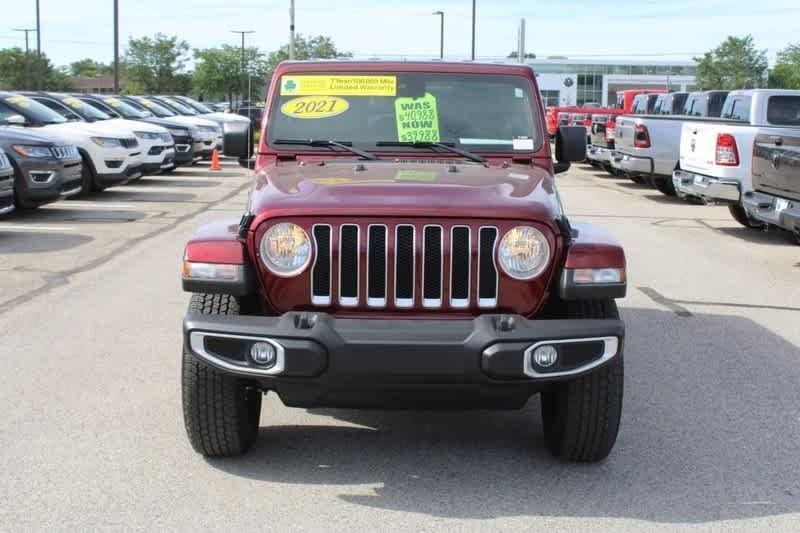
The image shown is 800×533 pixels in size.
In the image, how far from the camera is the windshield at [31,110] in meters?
17.0

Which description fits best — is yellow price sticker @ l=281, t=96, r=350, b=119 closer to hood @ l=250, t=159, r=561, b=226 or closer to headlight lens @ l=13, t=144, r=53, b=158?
hood @ l=250, t=159, r=561, b=226

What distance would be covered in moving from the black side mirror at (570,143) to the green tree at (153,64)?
69.7 m

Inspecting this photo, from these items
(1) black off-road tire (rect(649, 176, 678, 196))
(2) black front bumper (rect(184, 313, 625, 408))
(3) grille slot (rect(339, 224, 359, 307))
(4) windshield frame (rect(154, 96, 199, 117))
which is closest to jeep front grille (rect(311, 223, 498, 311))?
(3) grille slot (rect(339, 224, 359, 307))

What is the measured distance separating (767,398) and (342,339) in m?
3.01

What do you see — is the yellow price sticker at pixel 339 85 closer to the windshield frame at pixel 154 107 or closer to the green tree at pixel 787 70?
the windshield frame at pixel 154 107

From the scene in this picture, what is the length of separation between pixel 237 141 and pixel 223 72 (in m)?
78.5

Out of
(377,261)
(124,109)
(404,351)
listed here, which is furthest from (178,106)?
(404,351)

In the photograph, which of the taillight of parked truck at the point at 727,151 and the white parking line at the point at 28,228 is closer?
the white parking line at the point at 28,228

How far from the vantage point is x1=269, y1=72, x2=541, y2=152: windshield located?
591 centimetres

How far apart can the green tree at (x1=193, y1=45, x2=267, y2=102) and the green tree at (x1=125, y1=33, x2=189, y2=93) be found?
23.7ft

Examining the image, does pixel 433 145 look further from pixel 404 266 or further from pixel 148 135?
pixel 148 135

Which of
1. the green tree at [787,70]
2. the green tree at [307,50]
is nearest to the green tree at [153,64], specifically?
the green tree at [307,50]

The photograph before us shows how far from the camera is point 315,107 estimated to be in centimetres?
599

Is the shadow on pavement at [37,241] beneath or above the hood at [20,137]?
beneath
